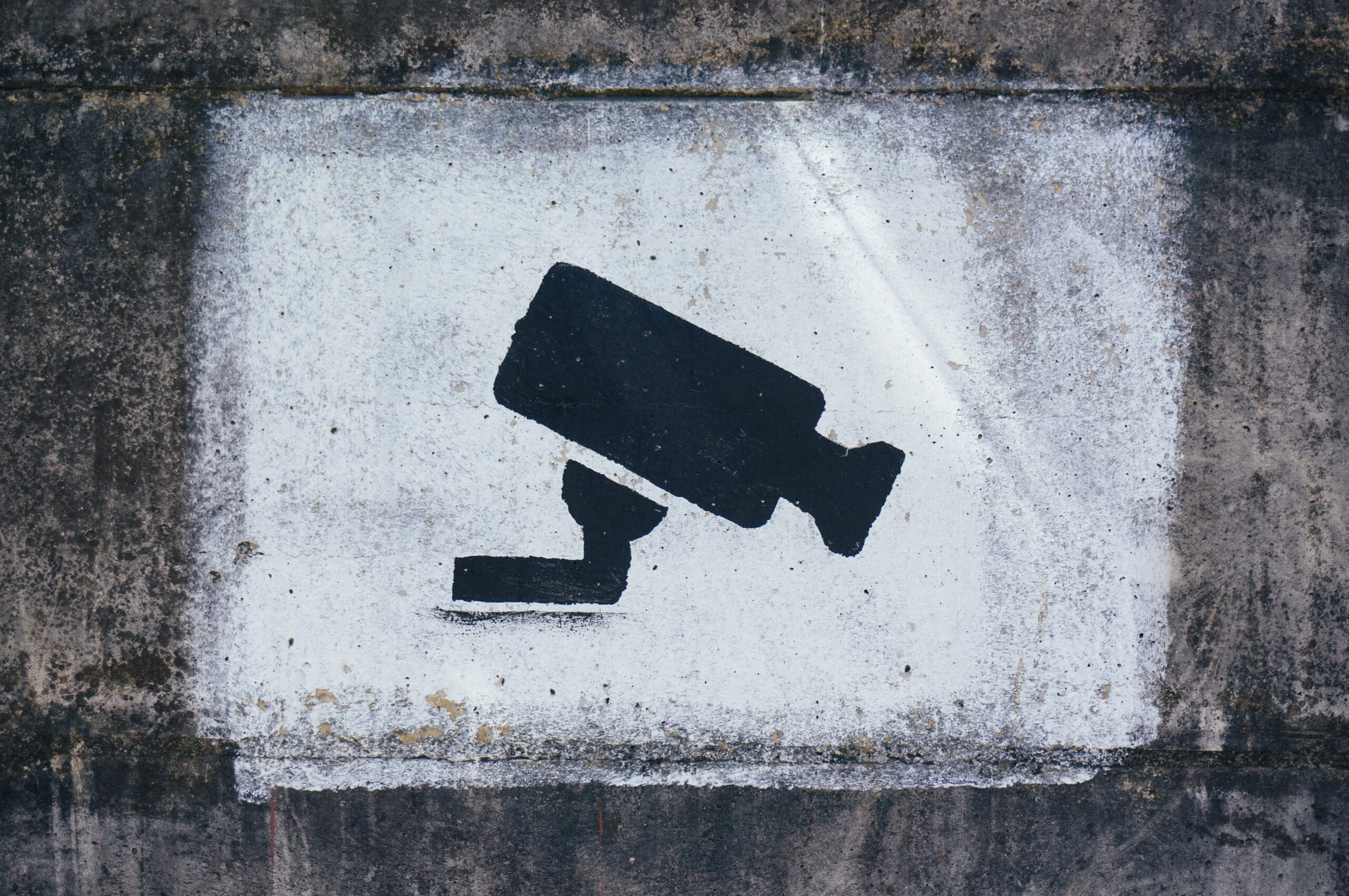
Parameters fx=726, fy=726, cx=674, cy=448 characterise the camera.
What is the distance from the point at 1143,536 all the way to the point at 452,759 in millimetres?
2307

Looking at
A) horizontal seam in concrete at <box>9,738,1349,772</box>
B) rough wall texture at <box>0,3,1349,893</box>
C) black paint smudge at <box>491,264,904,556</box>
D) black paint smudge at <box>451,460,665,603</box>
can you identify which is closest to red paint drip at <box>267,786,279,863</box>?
rough wall texture at <box>0,3,1349,893</box>

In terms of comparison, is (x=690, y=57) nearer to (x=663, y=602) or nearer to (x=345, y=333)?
(x=345, y=333)

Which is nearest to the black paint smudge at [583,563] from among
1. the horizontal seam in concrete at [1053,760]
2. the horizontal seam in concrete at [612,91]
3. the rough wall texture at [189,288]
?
the horizontal seam in concrete at [1053,760]

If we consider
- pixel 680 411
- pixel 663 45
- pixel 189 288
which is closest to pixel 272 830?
pixel 189 288

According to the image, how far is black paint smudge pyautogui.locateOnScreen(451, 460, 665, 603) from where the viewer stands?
2301mm

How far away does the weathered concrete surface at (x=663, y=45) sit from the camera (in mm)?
2271

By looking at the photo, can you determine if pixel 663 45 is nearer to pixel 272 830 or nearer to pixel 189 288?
pixel 189 288

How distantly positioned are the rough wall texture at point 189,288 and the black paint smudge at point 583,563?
0.81 meters

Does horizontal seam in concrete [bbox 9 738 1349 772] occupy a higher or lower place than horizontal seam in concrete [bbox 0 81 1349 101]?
lower

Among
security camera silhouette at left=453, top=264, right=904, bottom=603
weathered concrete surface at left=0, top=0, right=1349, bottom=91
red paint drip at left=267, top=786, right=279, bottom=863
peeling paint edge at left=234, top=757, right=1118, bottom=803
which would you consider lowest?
red paint drip at left=267, top=786, right=279, bottom=863

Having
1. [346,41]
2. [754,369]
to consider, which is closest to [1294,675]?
[754,369]

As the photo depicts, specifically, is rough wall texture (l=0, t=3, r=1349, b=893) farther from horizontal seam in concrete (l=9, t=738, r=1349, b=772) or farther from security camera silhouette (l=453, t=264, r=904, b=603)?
security camera silhouette (l=453, t=264, r=904, b=603)

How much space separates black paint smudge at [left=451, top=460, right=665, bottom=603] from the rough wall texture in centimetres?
81

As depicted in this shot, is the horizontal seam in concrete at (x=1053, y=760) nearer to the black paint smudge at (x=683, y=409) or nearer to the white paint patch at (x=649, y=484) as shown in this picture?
the white paint patch at (x=649, y=484)
